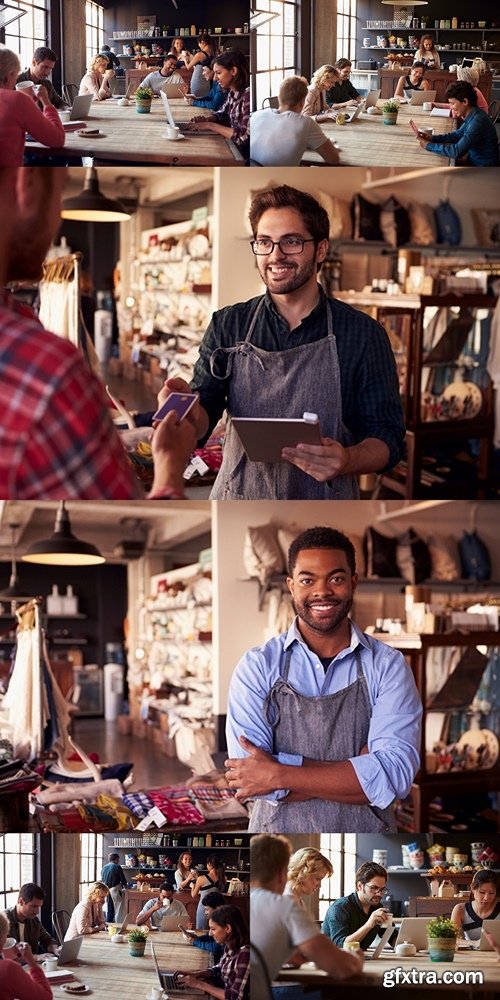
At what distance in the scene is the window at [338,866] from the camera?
10.1 ft

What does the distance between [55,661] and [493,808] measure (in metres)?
1.12

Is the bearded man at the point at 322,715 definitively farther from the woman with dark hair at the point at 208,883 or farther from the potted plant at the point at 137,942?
the potted plant at the point at 137,942

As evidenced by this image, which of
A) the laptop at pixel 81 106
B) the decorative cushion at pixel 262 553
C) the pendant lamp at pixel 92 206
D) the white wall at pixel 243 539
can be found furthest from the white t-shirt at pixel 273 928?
the laptop at pixel 81 106

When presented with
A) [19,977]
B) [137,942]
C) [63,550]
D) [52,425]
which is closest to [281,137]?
[63,550]

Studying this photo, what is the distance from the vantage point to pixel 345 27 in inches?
132

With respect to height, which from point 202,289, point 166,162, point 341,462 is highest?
point 166,162

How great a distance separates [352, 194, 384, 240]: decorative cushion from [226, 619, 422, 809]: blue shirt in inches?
57.8

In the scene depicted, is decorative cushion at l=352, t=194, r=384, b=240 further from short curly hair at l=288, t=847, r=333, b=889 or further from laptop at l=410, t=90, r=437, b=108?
short curly hair at l=288, t=847, r=333, b=889

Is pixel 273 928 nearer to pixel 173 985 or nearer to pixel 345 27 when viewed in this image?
pixel 173 985

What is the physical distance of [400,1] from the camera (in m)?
3.36

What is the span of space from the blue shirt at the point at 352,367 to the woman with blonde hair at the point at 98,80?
71 cm

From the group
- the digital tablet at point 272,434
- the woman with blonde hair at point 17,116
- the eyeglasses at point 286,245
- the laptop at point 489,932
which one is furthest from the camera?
the woman with blonde hair at point 17,116

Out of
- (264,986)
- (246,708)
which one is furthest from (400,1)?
(264,986)

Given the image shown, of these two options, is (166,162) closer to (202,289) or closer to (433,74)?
(202,289)
